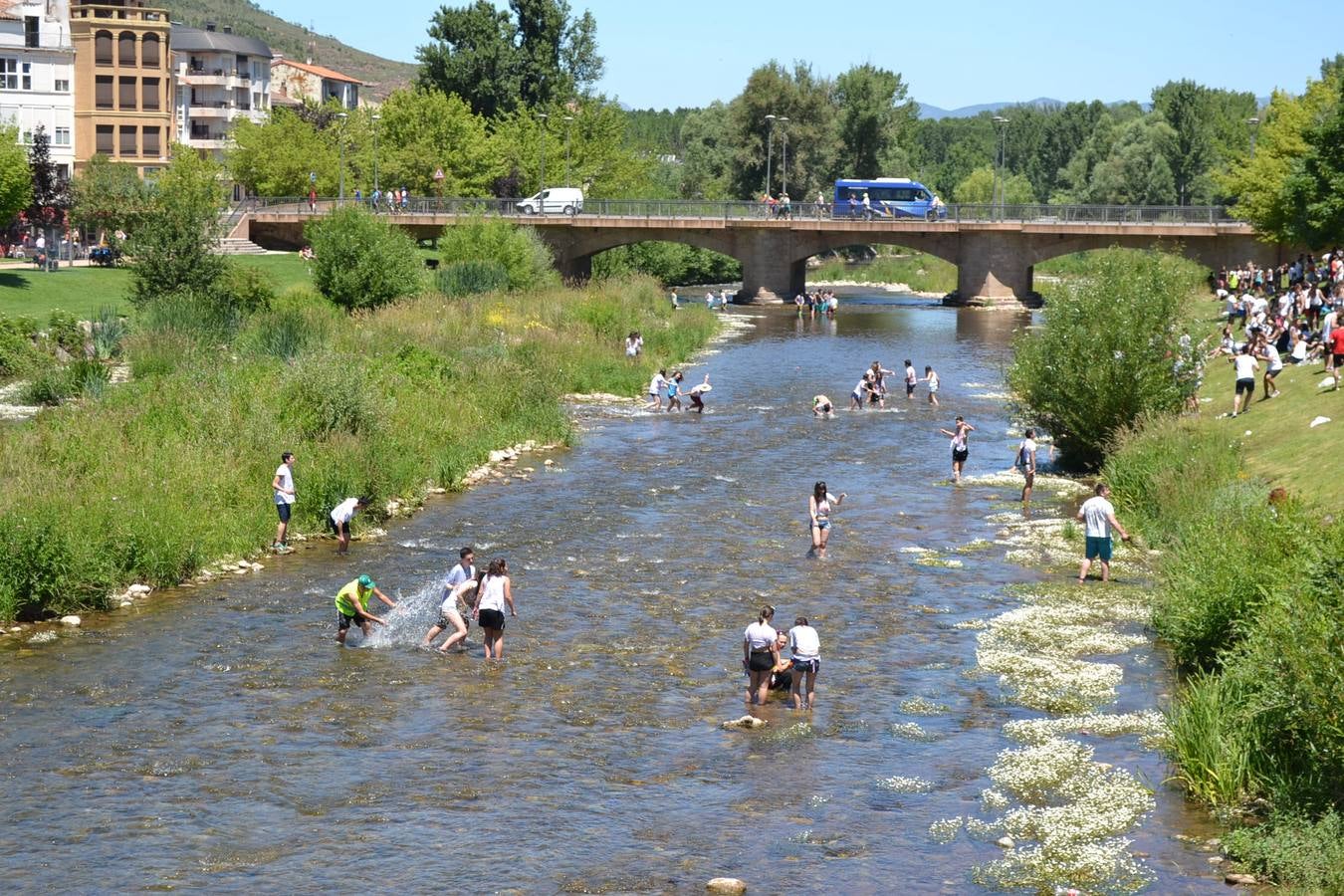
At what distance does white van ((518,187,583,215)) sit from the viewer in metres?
94.8

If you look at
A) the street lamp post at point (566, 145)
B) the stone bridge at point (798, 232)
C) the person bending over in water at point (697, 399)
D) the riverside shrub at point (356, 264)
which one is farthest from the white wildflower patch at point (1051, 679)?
the street lamp post at point (566, 145)

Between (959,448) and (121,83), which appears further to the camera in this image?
(121,83)

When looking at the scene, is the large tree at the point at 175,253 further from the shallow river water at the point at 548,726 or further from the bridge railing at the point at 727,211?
the bridge railing at the point at 727,211

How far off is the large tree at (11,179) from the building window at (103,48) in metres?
51.7

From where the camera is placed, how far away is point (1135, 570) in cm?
2995

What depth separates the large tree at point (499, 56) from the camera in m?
120

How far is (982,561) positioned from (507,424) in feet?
56.1

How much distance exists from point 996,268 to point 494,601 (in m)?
75.2

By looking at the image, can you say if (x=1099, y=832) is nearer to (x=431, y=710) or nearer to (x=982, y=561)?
(x=431, y=710)

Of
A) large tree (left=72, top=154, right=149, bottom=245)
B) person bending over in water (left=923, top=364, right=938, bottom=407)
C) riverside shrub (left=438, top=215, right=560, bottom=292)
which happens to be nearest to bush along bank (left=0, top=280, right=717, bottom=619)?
person bending over in water (left=923, top=364, right=938, bottom=407)

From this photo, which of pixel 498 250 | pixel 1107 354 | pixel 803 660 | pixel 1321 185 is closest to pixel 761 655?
pixel 803 660

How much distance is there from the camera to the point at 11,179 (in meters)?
65.8

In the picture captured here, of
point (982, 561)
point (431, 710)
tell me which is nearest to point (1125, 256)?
point (982, 561)

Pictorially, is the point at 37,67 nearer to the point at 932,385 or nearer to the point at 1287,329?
the point at 932,385
